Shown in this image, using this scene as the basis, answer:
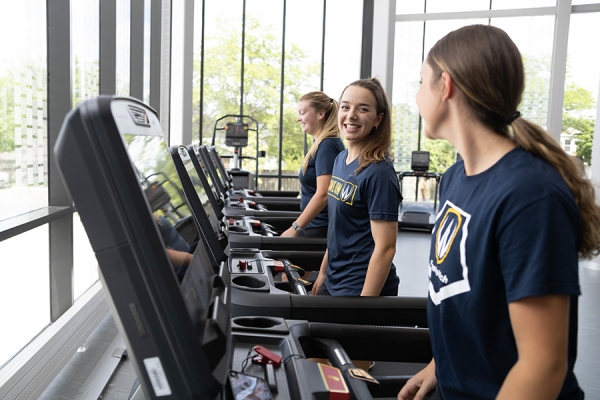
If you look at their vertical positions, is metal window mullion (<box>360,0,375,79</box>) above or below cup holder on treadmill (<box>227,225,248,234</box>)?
above

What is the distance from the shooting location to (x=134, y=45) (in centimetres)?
532

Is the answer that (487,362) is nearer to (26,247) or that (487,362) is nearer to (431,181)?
(26,247)

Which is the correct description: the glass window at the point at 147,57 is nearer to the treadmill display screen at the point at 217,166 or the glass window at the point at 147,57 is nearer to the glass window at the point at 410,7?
the treadmill display screen at the point at 217,166

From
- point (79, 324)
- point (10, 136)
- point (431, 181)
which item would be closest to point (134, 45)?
point (10, 136)

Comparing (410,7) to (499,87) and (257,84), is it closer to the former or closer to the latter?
(257,84)

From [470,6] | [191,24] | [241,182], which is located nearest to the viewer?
[241,182]

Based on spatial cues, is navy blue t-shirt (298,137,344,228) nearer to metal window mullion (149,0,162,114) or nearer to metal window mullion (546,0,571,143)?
metal window mullion (149,0,162,114)

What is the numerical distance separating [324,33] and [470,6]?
105 inches

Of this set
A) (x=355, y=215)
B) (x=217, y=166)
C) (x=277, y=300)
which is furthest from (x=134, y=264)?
(x=217, y=166)

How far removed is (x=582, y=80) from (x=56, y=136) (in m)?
9.23

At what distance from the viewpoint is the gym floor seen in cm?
254

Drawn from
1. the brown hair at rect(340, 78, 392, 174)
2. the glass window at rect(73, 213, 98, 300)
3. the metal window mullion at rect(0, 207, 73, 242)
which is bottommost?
the glass window at rect(73, 213, 98, 300)

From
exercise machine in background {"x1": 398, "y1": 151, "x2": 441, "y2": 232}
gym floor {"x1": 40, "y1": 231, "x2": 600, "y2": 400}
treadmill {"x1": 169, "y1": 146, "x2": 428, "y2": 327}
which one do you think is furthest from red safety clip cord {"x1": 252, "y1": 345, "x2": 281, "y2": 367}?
exercise machine in background {"x1": 398, "y1": 151, "x2": 441, "y2": 232}

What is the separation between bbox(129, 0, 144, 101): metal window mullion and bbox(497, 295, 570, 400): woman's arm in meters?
5.03
